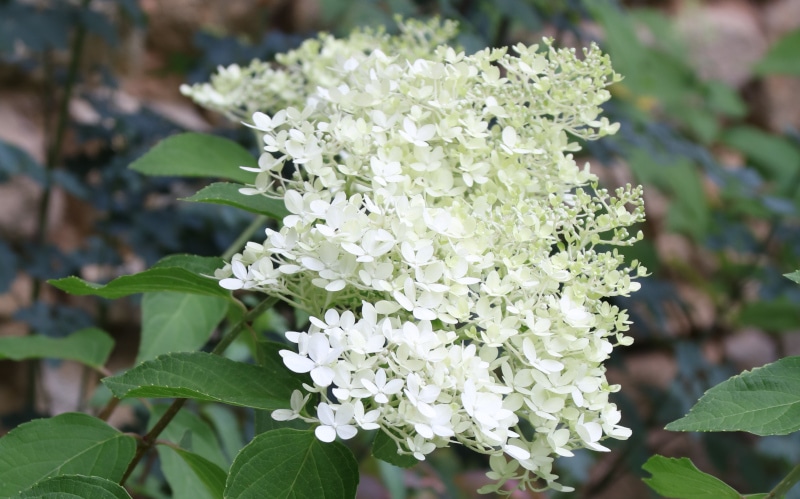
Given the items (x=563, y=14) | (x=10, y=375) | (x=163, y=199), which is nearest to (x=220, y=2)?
(x=163, y=199)

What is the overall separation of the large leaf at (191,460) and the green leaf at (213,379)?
0.10 meters

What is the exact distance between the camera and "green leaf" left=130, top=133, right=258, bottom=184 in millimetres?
784

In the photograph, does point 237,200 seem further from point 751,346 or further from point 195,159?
point 751,346

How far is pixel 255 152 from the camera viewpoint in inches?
57.5

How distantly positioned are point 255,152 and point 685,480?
3.53ft

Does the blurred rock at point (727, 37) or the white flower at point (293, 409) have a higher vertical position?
the blurred rock at point (727, 37)

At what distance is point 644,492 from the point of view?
9.00 feet

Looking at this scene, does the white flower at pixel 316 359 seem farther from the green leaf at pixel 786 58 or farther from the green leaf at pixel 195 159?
the green leaf at pixel 786 58

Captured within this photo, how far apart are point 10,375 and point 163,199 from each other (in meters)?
0.87

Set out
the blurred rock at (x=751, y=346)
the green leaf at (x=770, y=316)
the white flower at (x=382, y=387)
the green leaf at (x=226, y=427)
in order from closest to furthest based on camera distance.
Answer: the white flower at (x=382, y=387) < the green leaf at (x=226, y=427) < the green leaf at (x=770, y=316) < the blurred rock at (x=751, y=346)

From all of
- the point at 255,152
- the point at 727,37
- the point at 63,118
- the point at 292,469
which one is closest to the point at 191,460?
the point at 292,469

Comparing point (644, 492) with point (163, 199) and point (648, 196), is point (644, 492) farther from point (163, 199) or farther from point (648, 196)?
point (163, 199)

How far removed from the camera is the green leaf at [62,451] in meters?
0.57

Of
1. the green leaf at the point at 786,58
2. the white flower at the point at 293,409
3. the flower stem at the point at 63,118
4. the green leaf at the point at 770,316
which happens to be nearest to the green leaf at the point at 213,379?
the white flower at the point at 293,409
